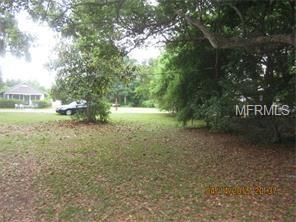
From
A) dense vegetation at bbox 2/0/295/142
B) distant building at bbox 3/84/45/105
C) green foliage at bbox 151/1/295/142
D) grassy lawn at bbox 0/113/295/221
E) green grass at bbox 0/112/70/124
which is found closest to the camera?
grassy lawn at bbox 0/113/295/221

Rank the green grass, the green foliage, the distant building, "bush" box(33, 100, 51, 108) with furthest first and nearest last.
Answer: the distant building, "bush" box(33, 100, 51, 108), the green grass, the green foliage

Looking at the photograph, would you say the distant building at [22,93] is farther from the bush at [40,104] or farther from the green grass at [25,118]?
the green grass at [25,118]

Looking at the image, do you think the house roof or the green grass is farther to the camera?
the house roof

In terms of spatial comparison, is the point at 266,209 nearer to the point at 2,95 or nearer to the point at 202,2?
the point at 202,2

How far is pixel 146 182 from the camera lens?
607cm

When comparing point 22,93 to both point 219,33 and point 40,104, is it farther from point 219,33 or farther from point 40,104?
point 219,33

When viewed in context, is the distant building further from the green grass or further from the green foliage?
the green foliage

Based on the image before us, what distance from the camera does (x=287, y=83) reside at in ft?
29.4

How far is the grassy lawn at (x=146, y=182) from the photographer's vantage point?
15.7 feet

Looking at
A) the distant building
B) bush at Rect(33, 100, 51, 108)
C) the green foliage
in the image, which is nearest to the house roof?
the distant building

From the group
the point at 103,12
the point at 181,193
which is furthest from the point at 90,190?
the point at 103,12

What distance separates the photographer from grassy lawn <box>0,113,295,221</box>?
15.7 feet

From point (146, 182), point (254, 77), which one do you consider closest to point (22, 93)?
point (254, 77)

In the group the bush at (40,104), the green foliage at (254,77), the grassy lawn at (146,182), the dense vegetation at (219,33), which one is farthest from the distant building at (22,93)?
the green foliage at (254,77)
